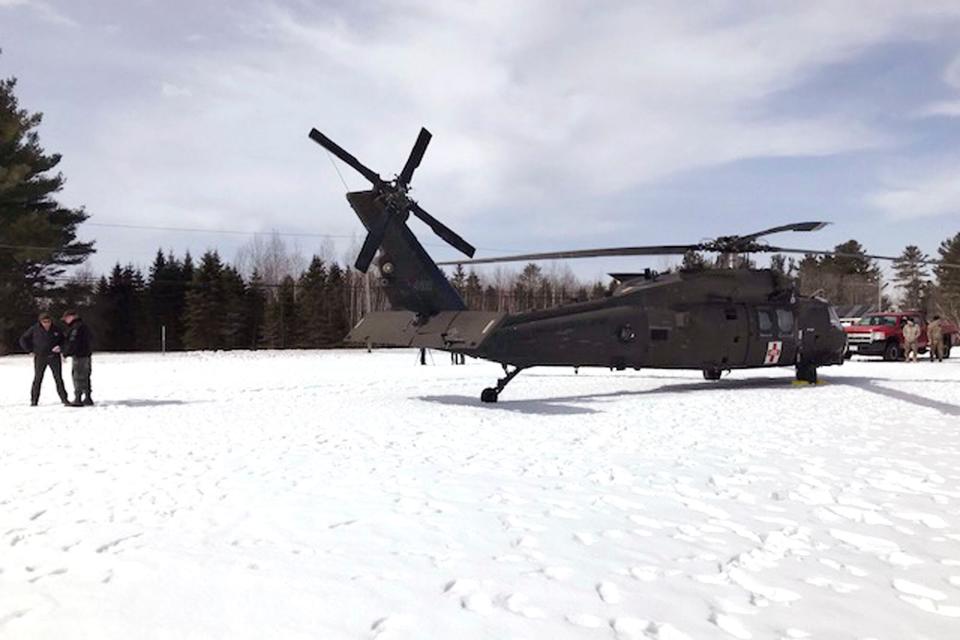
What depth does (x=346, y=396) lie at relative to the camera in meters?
13.9

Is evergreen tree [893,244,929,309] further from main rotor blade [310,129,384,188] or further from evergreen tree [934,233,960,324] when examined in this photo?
main rotor blade [310,129,384,188]

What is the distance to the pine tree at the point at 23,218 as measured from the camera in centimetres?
3475

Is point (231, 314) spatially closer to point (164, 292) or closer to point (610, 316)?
point (164, 292)

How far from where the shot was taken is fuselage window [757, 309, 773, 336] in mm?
15047

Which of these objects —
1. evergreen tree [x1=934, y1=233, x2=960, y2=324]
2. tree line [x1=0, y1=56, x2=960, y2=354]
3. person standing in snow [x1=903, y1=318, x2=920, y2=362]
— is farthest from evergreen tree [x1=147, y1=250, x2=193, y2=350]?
evergreen tree [x1=934, y1=233, x2=960, y2=324]

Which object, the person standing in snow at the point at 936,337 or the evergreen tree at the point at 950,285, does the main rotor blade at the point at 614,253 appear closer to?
the person standing in snow at the point at 936,337

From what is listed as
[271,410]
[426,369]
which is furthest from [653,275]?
[426,369]

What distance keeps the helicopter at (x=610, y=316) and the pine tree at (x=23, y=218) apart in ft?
101

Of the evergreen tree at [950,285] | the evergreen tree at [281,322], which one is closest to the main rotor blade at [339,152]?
the evergreen tree at [281,322]

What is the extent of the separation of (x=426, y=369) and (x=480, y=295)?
2220 inches

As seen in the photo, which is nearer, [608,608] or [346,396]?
[608,608]

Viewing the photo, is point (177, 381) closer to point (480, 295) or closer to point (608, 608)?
point (608, 608)

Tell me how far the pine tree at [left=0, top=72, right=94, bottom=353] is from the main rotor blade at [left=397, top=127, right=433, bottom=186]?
3075 cm

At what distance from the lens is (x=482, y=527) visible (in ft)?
15.6
